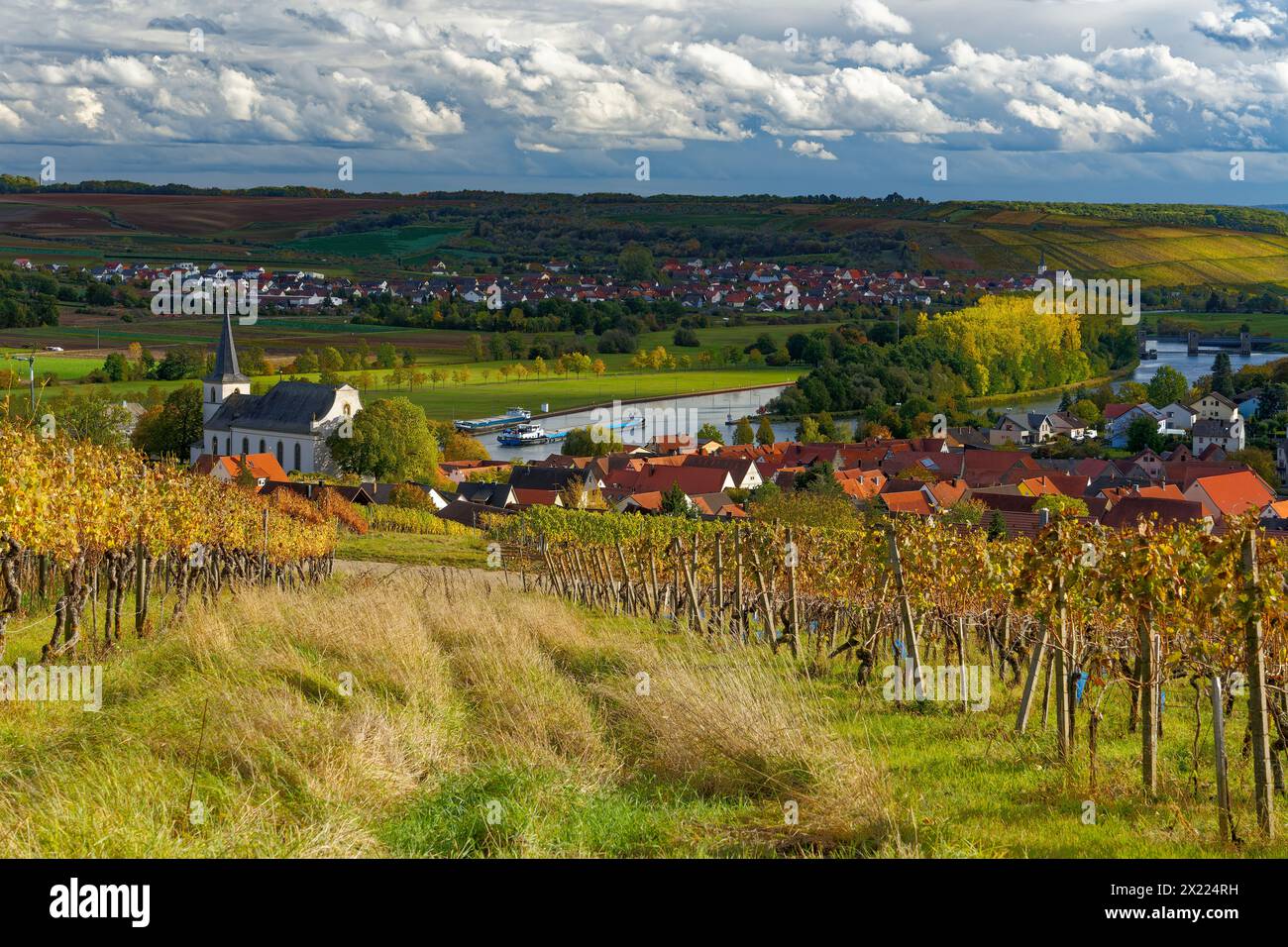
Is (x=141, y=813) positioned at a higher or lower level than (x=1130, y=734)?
higher

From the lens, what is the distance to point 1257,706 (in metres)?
7.16

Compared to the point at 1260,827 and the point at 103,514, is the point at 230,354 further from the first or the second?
the point at 1260,827

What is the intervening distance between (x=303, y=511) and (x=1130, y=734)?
19257 millimetres

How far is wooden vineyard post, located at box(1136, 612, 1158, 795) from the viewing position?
323 inches

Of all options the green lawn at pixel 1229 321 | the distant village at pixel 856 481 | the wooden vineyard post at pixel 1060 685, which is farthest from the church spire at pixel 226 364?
the green lawn at pixel 1229 321

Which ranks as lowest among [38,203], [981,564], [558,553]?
[558,553]

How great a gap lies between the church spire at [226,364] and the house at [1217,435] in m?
55.4

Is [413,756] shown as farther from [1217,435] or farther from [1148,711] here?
[1217,435]

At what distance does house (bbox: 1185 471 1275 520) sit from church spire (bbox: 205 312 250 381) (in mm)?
50241

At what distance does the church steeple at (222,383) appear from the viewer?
2948 inches

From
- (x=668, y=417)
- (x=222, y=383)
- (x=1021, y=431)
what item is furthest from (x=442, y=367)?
(x=1021, y=431)
